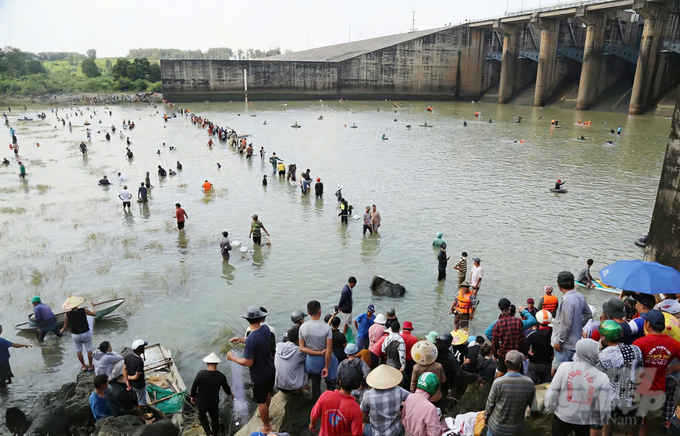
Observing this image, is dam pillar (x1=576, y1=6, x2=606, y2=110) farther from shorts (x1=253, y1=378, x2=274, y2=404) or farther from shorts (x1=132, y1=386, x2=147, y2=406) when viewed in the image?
shorts (x1=132, y1=386, x2=147, y2=406)

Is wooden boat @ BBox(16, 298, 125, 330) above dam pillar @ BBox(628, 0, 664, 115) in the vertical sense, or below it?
below

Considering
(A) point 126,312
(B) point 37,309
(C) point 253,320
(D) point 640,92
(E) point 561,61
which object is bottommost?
(A) point 126,312

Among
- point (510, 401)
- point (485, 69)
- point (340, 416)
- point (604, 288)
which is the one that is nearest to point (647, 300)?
point (510, 401)

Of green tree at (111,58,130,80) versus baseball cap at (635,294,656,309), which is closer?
baseball cap at (635,294,656,309)

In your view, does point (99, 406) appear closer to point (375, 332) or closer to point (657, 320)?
point (375, 332)

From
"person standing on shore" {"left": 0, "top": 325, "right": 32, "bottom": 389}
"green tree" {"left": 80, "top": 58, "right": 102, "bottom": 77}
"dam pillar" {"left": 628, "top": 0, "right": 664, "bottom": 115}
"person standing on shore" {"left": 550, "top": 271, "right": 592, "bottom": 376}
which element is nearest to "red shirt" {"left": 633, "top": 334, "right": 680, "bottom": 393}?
"person standing on shore" {"left": 550, "top": 271, "right": 592, "bottom": 376}

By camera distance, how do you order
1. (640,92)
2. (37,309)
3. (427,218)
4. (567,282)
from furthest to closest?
(640,92)
(427,218)
(37,309)
(567,282)

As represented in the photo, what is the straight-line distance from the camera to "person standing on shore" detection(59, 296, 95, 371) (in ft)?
28.3

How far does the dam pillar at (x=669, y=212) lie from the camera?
379 inches

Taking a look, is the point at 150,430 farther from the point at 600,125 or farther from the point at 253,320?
the point at 600,125

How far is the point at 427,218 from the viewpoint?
1902 cm

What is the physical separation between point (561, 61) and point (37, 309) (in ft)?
228

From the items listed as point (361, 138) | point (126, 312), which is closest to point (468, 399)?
point (126, 312)

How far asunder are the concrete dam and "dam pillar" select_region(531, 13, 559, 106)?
125 mm
